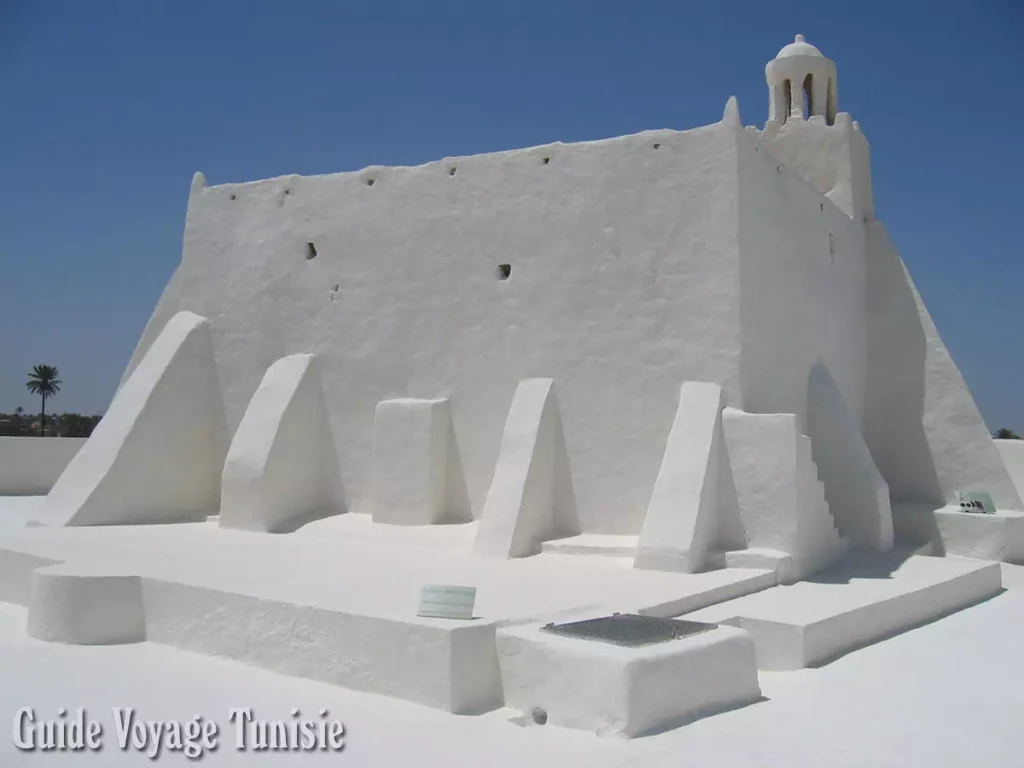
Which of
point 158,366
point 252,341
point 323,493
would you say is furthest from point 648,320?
point 158,366

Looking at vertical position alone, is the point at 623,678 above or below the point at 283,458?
below

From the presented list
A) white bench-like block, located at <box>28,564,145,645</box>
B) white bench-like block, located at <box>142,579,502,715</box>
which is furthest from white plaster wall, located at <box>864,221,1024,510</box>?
white bench-like block, located at <box>28,564,145,645</box>

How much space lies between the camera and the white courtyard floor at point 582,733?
487 cm

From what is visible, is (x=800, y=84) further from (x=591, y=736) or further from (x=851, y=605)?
(x=591, y=736)

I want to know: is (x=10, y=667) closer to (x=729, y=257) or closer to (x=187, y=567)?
(x=187, y=567)

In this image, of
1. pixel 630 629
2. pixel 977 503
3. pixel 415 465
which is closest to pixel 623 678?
pixel 630 629

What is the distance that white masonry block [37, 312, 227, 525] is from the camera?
36.2 feet

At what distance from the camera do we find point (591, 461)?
32.9 ft

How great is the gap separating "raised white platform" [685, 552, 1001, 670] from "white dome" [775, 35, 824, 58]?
7.41 meters

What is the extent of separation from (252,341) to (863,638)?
842cm

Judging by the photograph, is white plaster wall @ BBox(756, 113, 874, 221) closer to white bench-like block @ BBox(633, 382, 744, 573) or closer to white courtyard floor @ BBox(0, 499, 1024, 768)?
white bench-like block @ BBox(633, 382, 744, 573)

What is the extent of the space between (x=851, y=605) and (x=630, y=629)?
2726 millimetres

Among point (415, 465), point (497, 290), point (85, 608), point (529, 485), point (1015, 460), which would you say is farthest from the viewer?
point (1015, 460)

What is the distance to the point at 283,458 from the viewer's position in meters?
11.3
